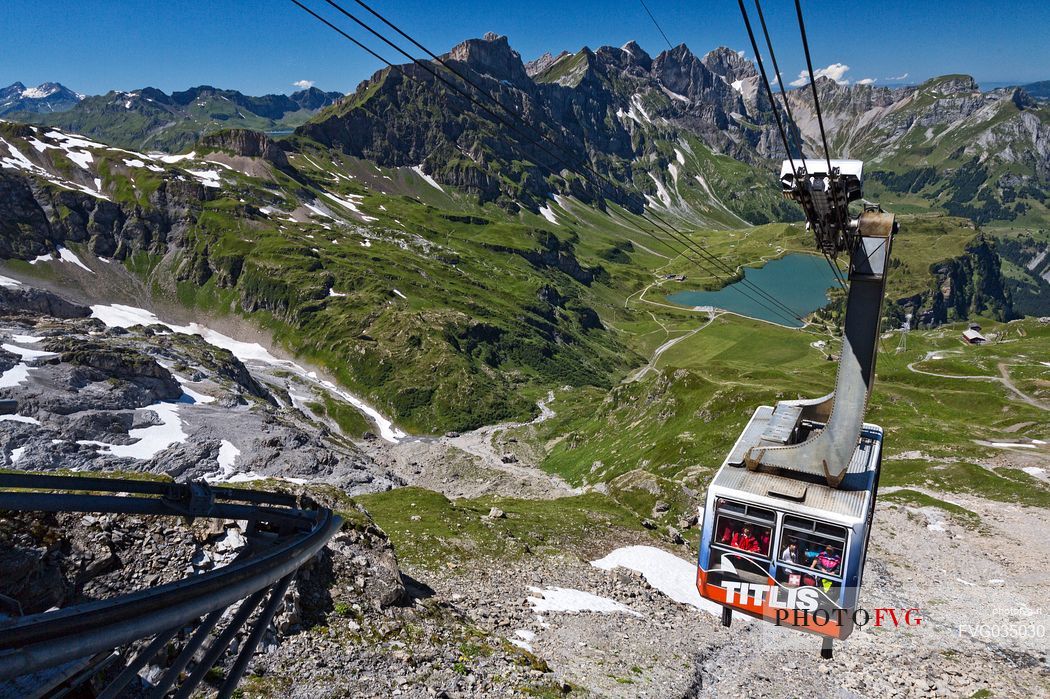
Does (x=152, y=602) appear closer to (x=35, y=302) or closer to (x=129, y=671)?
(x=129, y=671)

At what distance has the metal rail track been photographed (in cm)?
563

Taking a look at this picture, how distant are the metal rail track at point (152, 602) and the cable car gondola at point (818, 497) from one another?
17.1m

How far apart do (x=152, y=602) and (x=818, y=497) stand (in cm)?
2215

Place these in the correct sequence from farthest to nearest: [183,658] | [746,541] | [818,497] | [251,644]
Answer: [746,541], [818,497], [251,644], [183,658]

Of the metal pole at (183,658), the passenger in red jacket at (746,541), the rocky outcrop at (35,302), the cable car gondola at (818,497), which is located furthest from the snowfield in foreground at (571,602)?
the rocky outcrop at (35,302)

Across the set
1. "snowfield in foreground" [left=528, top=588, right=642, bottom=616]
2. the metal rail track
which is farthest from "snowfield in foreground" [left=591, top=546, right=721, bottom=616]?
the metal rail track

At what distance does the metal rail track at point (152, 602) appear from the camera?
5629 mm

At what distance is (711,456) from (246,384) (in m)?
125

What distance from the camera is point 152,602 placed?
21.2 ft

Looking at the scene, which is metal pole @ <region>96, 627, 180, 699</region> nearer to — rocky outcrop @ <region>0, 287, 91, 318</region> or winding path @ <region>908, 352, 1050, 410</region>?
winding path @ <region>908, 352, 1050, 410</region>

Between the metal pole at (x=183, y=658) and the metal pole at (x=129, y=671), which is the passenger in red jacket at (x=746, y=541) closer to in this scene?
the metal pole at (x=183, y=658)

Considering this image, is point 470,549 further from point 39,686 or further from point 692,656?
point 39,686

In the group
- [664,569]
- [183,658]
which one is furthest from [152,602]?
[664,569]

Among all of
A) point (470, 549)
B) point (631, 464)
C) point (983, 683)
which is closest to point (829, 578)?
point (983, 683)
